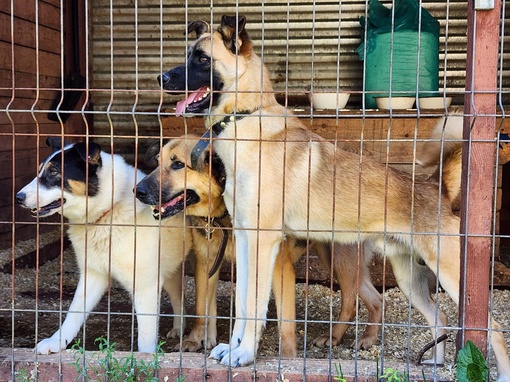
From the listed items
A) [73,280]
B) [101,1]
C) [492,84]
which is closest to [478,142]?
[492,84]

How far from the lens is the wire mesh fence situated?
3.31 m

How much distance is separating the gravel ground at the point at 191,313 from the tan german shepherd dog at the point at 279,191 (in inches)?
13.6

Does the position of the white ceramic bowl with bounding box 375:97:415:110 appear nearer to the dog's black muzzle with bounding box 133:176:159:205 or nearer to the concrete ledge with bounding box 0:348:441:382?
the dog's black muzzle with bounding box 133:176:159:205

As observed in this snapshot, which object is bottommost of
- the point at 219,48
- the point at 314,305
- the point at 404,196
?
the point at 314,305

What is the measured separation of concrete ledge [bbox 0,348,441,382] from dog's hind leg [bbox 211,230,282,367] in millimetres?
117

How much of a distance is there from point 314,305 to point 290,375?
7.81 feet

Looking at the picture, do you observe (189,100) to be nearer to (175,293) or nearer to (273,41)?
(175,293)

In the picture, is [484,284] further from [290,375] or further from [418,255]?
[290,375]

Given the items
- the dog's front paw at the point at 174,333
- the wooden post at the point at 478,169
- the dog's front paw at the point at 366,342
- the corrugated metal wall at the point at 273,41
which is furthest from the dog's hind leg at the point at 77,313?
the corrugated metal wall at the point at 273,41

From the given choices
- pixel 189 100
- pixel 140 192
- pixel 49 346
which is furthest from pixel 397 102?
pixel 49 346

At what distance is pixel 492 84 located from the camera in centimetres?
329

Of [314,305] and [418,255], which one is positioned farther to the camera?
[314,305]

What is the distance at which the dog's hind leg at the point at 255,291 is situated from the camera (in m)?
3.52

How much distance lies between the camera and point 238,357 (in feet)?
11.4
